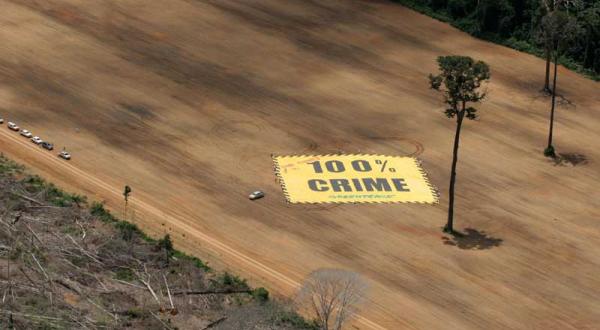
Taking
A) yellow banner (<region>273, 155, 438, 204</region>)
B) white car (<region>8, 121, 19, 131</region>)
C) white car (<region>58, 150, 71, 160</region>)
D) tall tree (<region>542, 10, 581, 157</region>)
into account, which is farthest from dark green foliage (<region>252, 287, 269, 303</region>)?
tall tree (<region>542, 10, 581, 157</region>)

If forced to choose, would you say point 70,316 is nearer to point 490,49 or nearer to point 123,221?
point 123,221

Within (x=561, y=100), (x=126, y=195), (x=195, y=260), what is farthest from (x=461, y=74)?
(x=561, y=100)

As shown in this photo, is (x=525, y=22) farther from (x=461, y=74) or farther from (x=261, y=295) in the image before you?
(x=261, y=295)

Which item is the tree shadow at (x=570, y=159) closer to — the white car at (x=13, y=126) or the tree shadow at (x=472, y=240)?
the tree shadow at (x=472, y=240)

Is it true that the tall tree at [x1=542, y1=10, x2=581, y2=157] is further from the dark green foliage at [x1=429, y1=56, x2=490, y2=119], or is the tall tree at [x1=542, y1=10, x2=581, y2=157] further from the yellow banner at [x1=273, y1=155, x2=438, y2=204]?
the dark green foliage at [x1=429, y1=56, x2=490, y2=119]

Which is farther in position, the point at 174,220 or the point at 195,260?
the point at 174,220

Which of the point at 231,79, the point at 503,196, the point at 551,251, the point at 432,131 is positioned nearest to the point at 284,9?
the point at 231,79
